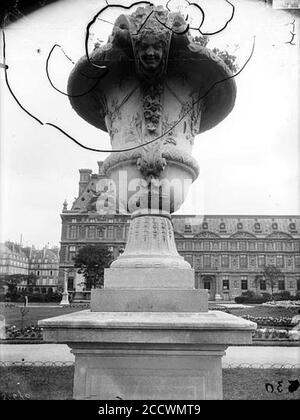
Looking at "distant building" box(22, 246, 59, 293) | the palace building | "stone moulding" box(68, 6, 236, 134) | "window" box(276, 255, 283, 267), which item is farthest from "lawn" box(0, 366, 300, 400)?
"distant building" box(22, 246, 59, 293)

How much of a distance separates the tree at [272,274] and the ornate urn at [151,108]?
4841 centimetres

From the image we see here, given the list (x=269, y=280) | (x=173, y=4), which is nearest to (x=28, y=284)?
(x=269, y=280)

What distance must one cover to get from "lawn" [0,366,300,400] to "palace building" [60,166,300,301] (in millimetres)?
39821

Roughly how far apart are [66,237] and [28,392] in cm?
4601

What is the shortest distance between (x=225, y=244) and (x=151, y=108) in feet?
162

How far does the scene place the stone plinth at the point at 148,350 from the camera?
6.79ft

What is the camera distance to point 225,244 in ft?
166

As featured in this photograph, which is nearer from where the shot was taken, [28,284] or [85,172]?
[85,172]

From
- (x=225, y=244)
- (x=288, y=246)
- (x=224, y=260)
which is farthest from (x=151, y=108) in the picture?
(x=224, y=260)

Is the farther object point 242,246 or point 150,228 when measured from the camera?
point 242,246

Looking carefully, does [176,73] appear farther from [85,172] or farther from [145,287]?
[85,172]

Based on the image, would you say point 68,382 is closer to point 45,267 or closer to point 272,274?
point 272,274

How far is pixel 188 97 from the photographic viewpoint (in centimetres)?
277

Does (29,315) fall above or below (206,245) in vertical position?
below
